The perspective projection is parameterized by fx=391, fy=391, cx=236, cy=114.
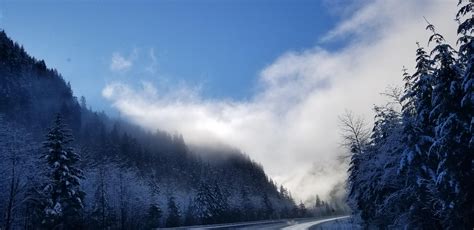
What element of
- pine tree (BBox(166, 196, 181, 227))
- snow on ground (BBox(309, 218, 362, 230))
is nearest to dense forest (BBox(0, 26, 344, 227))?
pine tree (BBox(166, 196, 181, 227))

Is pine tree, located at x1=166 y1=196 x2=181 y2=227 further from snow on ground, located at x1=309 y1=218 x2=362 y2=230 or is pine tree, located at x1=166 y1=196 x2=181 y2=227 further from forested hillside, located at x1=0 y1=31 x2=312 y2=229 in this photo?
snow on ground, located at x1=309 y1=218 x2=362 y2=230

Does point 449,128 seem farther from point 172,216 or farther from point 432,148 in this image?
point 172,216

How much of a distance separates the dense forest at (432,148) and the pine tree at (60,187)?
25.9 metres

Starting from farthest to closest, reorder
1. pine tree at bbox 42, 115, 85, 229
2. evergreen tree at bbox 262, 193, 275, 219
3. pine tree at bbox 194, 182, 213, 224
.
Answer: evergreen tree at bbox 262, 193, 275, 219 < pine tree at bbox 194, 182, 213, 224 < pine tree at bbox 42, 115, 85, 229

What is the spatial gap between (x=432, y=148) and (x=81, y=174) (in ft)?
101

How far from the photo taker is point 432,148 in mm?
18484

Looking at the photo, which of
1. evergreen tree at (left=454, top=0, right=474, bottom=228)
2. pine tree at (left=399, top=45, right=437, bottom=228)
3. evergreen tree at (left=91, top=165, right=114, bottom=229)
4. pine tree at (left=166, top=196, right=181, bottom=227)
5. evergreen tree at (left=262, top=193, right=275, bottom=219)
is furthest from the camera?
evergreen tree at (left=262, top=193, right=275, bottom=219)

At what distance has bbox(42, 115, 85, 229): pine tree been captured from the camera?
34.4 meters

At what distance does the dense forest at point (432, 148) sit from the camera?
15039 mm

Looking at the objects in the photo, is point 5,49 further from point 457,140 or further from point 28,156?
point 457,140

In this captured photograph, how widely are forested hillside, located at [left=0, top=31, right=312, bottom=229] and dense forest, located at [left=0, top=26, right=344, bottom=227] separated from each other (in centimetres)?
12

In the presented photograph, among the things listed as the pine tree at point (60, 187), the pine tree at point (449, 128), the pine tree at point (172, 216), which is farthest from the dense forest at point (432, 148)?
the pine tree at point (172, 216)

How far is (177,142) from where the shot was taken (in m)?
197

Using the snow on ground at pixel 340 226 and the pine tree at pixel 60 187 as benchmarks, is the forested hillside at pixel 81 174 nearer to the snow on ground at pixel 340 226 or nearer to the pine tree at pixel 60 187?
the pine tree at pixel 60 187
